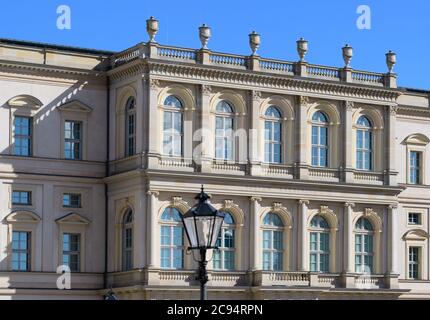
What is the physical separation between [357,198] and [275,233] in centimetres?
433

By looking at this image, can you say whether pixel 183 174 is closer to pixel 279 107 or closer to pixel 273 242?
pixel 273 242

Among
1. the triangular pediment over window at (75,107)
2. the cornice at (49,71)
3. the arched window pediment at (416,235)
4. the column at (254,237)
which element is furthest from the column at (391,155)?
the triangular pediment over window at (75,107)

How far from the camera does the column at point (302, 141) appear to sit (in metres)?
53.2

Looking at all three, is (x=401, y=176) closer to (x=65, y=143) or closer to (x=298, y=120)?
(x=298, y=120)

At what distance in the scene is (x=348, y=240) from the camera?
5375 centimetres

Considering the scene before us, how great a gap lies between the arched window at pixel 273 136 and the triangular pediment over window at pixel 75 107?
7409mm

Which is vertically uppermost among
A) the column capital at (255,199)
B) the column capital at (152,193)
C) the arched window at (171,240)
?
the column capital at (152,193)

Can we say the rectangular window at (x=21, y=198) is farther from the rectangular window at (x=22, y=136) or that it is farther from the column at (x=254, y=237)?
the column at (x=254, y=237)

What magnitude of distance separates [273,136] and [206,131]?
3.53 m

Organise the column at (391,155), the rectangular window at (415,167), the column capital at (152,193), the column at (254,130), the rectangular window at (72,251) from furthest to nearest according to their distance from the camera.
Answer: the rectangular window at (415,167)
the column at (391,155)
the column at (254,130)
the rectangular window at (72,251)
the column capital at (152,193)

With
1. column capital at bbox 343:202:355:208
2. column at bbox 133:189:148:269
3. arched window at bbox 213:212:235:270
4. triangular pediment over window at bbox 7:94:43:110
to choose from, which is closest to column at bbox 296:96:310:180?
column capital at bbox 343:202:355:208

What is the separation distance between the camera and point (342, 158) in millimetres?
54312

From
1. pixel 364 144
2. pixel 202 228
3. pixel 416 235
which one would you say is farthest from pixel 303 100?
pixel 202 228
